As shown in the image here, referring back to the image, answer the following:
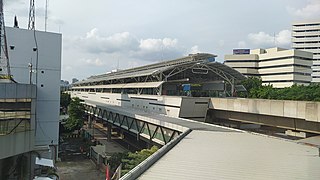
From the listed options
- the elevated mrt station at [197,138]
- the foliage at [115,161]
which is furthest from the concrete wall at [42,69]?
the elevated mrt station at [197,138]

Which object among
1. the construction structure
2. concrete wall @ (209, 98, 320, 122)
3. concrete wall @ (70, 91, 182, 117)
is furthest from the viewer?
concrete wall @ (70, 91, 182, 117)

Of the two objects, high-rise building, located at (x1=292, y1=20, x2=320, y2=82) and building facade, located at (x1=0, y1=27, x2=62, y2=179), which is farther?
high-rise building, located at (x1=292, y1=20, x2=320, y2=82)

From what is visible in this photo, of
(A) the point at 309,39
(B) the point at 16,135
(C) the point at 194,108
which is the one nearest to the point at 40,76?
(B) the point at 16,135

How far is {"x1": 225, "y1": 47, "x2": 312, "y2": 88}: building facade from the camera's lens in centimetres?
9650

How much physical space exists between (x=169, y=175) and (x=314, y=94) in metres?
43.9

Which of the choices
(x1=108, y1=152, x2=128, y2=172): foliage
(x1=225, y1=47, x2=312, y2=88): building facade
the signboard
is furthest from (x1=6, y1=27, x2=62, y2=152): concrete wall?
the signboard

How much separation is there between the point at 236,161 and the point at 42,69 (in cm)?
2256

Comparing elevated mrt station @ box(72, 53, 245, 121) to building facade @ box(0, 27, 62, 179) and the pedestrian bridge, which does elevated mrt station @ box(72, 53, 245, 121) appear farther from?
the pedestrian bridge

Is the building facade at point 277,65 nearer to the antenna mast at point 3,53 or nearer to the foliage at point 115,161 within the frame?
the foliage at point 115,161

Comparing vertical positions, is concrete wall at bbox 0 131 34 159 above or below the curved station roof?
below

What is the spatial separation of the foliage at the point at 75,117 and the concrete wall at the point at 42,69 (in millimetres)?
14698

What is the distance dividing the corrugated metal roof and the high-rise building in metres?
118

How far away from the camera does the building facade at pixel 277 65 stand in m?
96.5

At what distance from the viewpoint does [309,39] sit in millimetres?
121625
